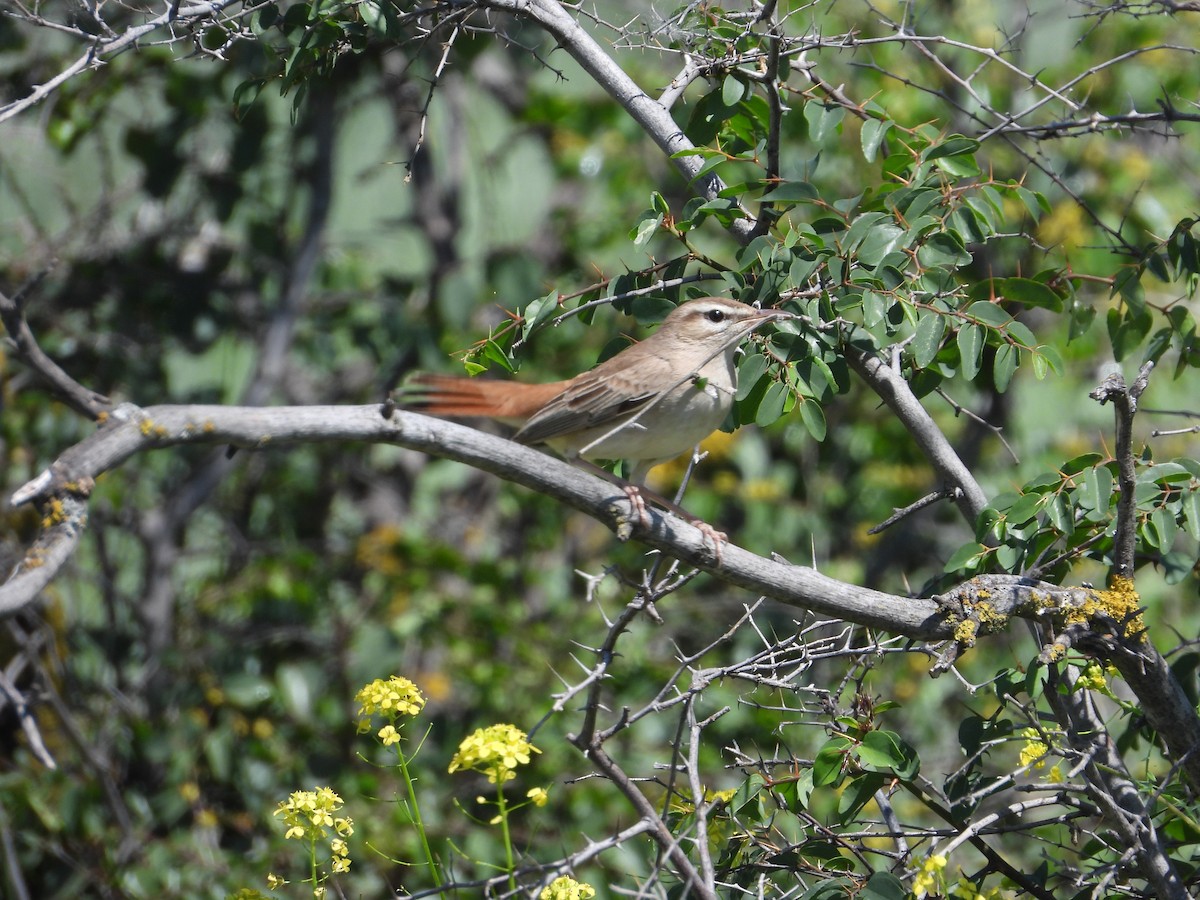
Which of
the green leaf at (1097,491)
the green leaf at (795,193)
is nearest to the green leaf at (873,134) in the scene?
the green leaf at (795,193)

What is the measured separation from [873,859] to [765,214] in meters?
2.73

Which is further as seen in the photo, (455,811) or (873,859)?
(455,811)

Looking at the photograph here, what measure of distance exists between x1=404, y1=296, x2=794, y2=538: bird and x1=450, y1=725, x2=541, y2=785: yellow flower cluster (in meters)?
1.45

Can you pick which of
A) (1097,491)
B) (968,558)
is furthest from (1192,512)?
(968,558)

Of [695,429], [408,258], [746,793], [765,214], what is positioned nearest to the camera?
[746,793]

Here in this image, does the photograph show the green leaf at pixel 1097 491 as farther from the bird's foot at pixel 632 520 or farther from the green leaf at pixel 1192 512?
the bird's foot at pixel 632 520

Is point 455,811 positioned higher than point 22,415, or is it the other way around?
point 22,415

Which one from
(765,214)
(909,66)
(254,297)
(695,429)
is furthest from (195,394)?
(909,66)

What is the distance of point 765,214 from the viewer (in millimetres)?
2941

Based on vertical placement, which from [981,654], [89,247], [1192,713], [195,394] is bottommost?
[981,654]

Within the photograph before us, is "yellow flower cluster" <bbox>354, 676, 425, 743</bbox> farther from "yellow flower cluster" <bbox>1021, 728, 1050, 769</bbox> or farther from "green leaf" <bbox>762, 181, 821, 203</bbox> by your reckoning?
"green leaf" <bbox>762, 181, 821, 203</bbox>

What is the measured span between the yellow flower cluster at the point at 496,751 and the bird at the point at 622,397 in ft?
4.74

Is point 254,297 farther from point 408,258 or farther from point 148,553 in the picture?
point 408,258

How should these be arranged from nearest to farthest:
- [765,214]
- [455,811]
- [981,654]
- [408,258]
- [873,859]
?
[765,214] < [873,859] < [455,811] < [981,654] < [408,258]
